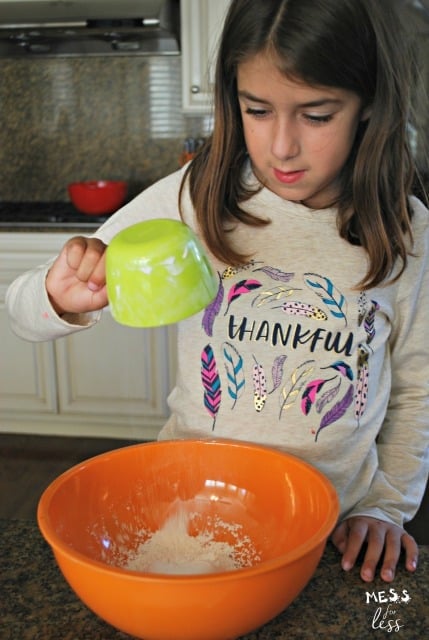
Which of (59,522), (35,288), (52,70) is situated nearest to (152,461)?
(59,522)

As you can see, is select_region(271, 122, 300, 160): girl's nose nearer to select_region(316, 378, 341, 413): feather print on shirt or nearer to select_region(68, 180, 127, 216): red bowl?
select_region(316, 378, 341, 413): feather print on shirt

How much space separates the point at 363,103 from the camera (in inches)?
35.4

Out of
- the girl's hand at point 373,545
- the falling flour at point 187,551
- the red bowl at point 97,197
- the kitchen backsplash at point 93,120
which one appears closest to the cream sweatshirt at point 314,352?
the girl's hand at point 373,545

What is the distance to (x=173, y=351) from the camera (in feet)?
9.03

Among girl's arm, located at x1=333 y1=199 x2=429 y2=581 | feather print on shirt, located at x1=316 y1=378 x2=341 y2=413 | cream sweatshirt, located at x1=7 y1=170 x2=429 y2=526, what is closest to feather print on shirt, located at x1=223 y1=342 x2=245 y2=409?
cream sweatshirt, located at x1=7 y1=170 x2=429 y2=526

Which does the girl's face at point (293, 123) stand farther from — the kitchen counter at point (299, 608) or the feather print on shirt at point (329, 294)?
the kitchen counter at point (299, 608)

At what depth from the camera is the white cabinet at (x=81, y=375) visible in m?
2.71

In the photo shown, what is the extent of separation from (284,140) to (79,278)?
0.28 metres

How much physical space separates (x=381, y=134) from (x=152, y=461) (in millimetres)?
495

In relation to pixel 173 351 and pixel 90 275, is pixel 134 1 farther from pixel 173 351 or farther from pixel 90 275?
pixel 90 275

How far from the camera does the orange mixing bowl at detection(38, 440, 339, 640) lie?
1.88 feet

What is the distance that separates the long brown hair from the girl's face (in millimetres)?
16

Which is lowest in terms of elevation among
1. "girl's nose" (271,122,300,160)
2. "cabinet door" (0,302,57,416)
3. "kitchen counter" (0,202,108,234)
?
"cabinet door" (0,302,57,416)

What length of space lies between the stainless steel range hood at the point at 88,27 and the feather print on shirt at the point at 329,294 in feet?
6.08
